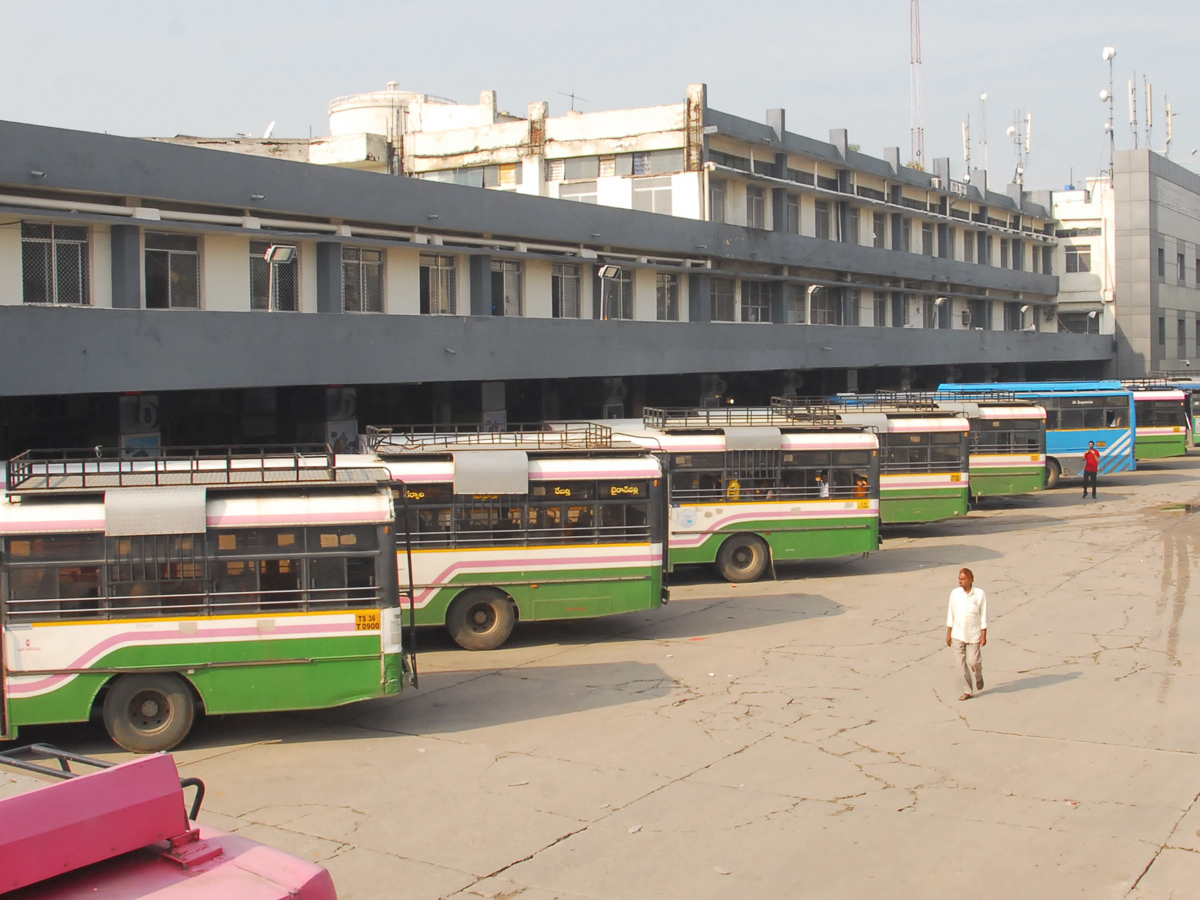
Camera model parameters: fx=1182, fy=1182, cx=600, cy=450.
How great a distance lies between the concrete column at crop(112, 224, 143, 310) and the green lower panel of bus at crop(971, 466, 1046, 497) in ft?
70.8

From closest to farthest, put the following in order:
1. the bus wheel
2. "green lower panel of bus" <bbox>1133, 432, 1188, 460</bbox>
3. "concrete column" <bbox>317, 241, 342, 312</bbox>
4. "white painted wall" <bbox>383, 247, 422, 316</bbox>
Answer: the bus wheel
"concrete column" <bbox>317, 241, 342, 312</bbox>
"white painted wall" <bbox>383, 247, 422, 316</bbox>
"green lower panel of bus" <bbox>1133, 432, 1188, 460</bbox>

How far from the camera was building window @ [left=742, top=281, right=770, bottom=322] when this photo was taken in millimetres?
42875

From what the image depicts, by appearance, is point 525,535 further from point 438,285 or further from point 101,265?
point 438,285

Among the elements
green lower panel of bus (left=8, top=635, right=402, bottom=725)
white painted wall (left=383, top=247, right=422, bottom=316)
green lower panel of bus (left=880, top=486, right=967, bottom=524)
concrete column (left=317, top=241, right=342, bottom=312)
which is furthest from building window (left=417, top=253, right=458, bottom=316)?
green lower panel of bus (left=8, top=635, right=402, bottom=725)

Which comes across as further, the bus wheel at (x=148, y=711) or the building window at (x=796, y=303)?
the building window at (x=796, y=303)

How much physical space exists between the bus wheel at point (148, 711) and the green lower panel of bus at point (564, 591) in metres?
4.78

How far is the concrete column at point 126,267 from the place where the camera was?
71.9ft

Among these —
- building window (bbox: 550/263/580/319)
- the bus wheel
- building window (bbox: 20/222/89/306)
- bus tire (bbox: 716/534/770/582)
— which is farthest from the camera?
building window (bbox: 550/263/580/319)

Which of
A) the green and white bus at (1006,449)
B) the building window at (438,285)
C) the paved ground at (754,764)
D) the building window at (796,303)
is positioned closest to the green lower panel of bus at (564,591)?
the paved ground at (754,764)

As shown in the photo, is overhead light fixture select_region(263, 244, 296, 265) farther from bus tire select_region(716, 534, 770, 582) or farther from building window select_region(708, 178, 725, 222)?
building window select_region(708, 178, 725, 222)

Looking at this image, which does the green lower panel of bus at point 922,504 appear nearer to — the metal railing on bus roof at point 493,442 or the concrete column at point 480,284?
A: the metal railing on bus roof at point 493,442

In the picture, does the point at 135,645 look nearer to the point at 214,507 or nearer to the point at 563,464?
the point at 214,507

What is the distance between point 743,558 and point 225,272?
12.0 meters

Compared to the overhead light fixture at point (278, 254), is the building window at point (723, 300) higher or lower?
higher
